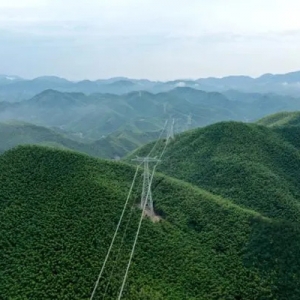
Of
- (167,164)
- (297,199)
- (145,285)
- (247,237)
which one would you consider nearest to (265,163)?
(297,199)

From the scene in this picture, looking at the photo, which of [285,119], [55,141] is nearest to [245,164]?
[285,119]

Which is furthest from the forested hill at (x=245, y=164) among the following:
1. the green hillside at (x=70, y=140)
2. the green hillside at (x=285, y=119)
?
the green hillside at (x=70, y=140)

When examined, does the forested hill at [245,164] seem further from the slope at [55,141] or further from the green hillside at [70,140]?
the green hillside at [70,140]

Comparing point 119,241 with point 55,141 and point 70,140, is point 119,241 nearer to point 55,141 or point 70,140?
point 55,141

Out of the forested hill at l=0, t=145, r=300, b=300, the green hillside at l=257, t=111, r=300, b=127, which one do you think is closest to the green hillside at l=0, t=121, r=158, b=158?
the green hillside at l=257, t=111, r=300, b=127

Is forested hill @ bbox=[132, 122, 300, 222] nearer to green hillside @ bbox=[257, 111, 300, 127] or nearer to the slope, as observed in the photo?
green hillside @ bbox=[257, 111, 300, 127]

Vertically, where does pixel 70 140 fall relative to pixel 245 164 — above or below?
below
